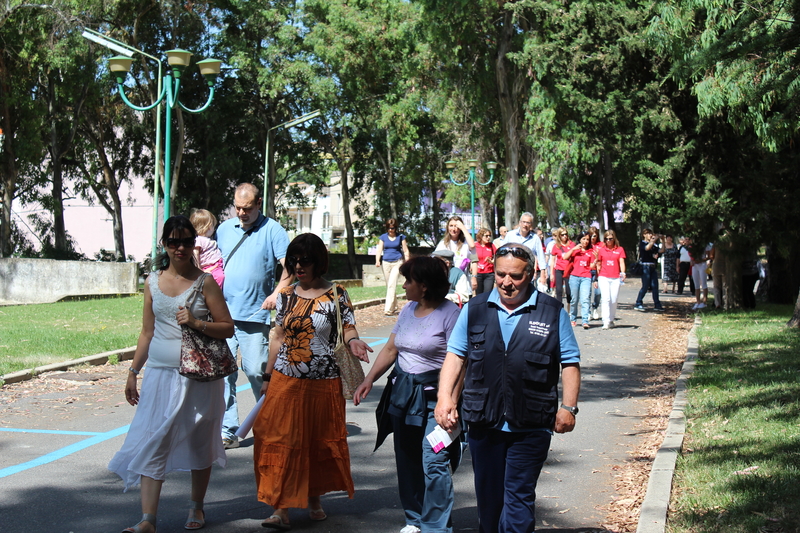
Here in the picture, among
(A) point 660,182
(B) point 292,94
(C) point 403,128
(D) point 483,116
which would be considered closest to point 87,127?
(B) point 292,94

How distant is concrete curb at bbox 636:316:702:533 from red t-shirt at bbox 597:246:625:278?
26.1ft

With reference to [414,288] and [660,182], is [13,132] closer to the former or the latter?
[660,182]

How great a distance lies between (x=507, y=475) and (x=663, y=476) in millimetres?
2182

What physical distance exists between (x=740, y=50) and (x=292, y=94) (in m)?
33.7

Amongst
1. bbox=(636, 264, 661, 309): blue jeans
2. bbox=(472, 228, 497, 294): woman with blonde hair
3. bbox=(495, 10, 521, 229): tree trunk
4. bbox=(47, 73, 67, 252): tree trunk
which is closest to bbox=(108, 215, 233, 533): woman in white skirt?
bbox=(472, 228, 497, 294): woman with blonde hair

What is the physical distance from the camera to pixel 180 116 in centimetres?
3494

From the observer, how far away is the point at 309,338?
500 cm

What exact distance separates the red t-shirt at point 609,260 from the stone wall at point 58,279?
1403cm

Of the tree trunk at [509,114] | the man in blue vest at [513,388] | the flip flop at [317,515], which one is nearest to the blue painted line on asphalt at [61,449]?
the flip flop at [317,515]

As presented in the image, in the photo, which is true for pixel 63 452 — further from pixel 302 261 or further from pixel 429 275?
pixel 429 275

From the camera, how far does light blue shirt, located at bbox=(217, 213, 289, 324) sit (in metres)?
6.56

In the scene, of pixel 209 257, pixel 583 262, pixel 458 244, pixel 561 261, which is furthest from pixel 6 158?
pixel 209 257

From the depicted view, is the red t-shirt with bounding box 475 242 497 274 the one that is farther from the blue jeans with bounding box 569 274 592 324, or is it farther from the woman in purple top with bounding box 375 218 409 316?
the woman in purple top with bounding box 375 218 409 316

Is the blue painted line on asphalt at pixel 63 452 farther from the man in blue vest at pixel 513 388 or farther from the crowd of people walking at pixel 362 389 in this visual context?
the man in blue vest at pixel 513 388
